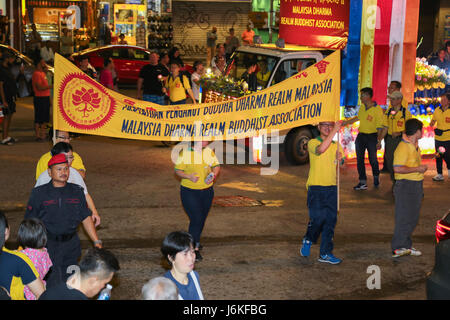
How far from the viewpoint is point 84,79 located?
8797 millimetres

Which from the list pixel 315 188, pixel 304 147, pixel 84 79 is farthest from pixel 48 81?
pixel 315 188

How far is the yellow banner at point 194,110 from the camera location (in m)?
8.70

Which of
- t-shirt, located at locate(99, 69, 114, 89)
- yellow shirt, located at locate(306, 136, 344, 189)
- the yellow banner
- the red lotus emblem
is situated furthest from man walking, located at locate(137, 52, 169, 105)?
yellow shirt, located at locate(306, 136, 344, 189)

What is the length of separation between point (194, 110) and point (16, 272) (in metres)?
4.72

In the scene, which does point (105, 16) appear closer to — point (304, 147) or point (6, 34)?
point (6, 34)

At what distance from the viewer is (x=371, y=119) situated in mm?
11992

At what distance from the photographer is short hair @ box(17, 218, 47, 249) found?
524cm

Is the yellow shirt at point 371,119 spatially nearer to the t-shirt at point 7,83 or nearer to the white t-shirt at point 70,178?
the white t-shirt at point 70,178

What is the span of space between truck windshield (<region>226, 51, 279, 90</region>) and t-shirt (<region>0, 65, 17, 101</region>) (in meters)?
4.95

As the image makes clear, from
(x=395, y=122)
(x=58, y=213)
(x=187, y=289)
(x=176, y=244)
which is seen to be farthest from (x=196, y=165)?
(x=395, y=122)

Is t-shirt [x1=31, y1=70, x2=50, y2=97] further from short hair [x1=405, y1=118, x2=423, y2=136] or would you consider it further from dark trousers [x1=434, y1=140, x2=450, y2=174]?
short hair [x1=405, y1=118, x2=423, y2=136]

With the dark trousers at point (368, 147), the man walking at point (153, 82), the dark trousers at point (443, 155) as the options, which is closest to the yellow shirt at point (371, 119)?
the dark trousers at point (368, 147)

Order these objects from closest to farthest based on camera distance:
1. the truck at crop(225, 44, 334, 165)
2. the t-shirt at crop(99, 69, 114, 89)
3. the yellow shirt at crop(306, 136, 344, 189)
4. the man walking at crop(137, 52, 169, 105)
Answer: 1. the yellow shirt at crop(306, 136, 344, 189)
2. the truck at crop(225, 44, 334, 165)
3. the man walking at crop(137, 52, 169, 105)
4. the t-shirt at crop(99, 69, 114, 89)

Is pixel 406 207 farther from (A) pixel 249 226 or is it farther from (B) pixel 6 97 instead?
(B) pixel 6 97
